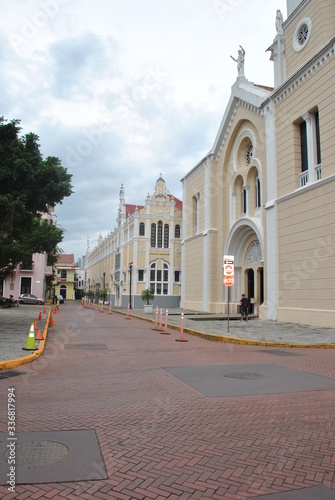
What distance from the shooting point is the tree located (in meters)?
16.5

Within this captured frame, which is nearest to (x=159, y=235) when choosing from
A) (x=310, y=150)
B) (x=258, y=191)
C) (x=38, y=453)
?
(x=258, y=191)

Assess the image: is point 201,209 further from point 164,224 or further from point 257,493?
point 257,493

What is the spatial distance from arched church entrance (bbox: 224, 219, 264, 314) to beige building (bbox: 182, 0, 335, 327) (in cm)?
7

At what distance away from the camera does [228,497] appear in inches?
133

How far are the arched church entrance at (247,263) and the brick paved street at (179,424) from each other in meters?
17.3

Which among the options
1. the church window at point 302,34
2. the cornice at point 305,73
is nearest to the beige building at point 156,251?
the cornice at point 305,73

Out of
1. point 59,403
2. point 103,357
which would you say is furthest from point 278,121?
point 59,403

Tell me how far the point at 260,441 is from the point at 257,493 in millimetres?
1243

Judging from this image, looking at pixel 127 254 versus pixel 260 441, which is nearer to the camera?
pixel 260 441

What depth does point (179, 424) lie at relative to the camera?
526 centimetres

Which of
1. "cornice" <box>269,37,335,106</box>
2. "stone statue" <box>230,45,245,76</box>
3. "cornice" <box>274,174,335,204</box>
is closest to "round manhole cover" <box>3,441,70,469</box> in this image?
"cornice" <box>274,174,335,204</box>

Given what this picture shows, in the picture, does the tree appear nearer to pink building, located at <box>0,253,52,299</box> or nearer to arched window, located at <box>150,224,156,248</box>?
arched window, located at <box>150,224,156,248</box>

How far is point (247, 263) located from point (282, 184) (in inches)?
327

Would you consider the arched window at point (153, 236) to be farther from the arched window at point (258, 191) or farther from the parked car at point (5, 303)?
the arched window at point (258, 191)
